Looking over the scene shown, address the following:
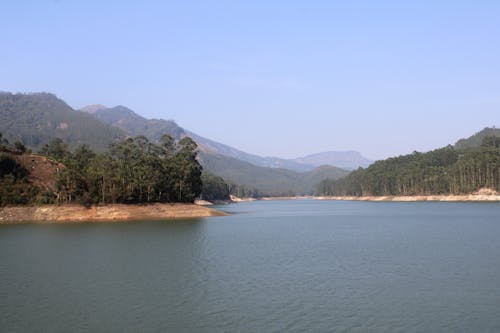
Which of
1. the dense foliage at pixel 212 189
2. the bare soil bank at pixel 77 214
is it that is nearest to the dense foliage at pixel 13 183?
the bare soil bank at pixel 77 214

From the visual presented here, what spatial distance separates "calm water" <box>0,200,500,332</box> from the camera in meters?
20.0

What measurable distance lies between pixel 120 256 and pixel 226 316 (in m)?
19.5

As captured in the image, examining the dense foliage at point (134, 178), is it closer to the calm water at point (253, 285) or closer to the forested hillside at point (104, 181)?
the forested hillside at point (104, 181)

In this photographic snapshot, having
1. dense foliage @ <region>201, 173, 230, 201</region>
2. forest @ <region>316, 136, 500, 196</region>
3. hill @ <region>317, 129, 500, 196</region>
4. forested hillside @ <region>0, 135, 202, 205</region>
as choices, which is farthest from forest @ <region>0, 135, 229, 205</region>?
forest @ <region>316, 136, 500, 196</region>

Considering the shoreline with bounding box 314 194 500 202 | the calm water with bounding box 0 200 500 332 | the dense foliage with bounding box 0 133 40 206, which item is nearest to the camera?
the calm water with bounding box 0 200 500 332

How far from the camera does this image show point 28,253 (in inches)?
→ 1567

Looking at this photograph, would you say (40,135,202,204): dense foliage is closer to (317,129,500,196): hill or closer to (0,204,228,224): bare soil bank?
(0,204,228,224): bare soil bank

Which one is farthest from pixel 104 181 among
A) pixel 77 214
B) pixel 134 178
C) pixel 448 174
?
pixel 448 174

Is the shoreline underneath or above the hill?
underneath

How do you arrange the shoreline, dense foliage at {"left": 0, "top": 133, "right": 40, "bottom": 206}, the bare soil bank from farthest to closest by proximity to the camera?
the shoreline, dense foliage at {"left": 0, "top": 133, "right": 40, "bottom": 206}, the bare soil bank

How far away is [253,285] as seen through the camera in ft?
88.1

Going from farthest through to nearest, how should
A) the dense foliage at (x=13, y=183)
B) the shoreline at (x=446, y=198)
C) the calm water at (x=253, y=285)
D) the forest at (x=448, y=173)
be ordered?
the forest at (x=448, y=173), the shoreline at (x=446, y=198), the dense foliage at (x=13, y=183), the calm water at (x=253, y=285)

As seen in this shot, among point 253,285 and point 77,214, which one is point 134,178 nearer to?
point 77,214

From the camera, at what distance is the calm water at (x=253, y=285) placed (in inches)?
786
